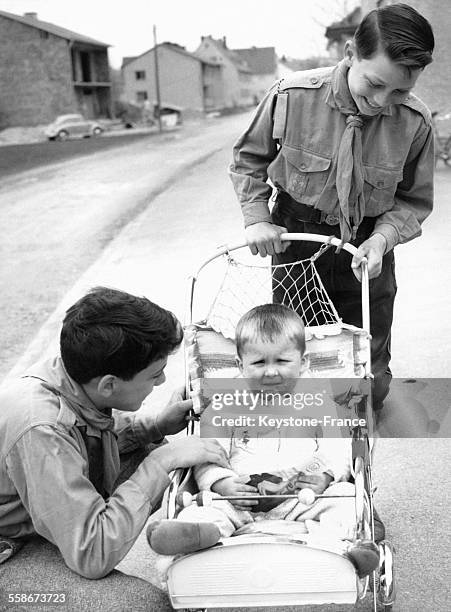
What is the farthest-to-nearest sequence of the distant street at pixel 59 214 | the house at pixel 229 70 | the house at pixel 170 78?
the house at pixel 229 70 → the house at pixel 170 78 → the distant street at pixel 59 214

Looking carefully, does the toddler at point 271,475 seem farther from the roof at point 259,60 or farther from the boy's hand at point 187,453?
the roof at point 259,60

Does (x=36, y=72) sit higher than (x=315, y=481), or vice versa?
(x=36, y=72)

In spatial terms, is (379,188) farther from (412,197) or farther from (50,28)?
(50,28)

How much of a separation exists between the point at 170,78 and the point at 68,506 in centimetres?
7436

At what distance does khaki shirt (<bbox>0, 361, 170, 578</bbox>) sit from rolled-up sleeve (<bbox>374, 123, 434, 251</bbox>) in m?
1.33

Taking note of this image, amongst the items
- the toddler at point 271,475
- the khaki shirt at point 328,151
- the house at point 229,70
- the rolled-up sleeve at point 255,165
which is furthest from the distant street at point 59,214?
the house at point 229,70

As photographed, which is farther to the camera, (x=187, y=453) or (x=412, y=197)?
(x=412, y=197)

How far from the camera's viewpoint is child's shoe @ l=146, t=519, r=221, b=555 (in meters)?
1.92

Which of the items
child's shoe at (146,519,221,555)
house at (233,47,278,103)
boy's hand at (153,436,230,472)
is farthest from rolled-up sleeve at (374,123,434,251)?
house at (233,47,278,103)

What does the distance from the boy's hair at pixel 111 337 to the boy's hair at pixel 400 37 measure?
1106mm

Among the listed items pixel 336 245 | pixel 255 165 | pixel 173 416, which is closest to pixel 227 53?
pixel 255 165

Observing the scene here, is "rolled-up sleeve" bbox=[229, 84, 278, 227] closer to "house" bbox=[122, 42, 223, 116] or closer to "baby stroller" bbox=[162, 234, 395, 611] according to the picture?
"baby stroller" bbox=[162, 234, 395, 611]

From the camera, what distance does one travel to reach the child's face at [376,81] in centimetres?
251

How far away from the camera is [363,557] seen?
193 cm
